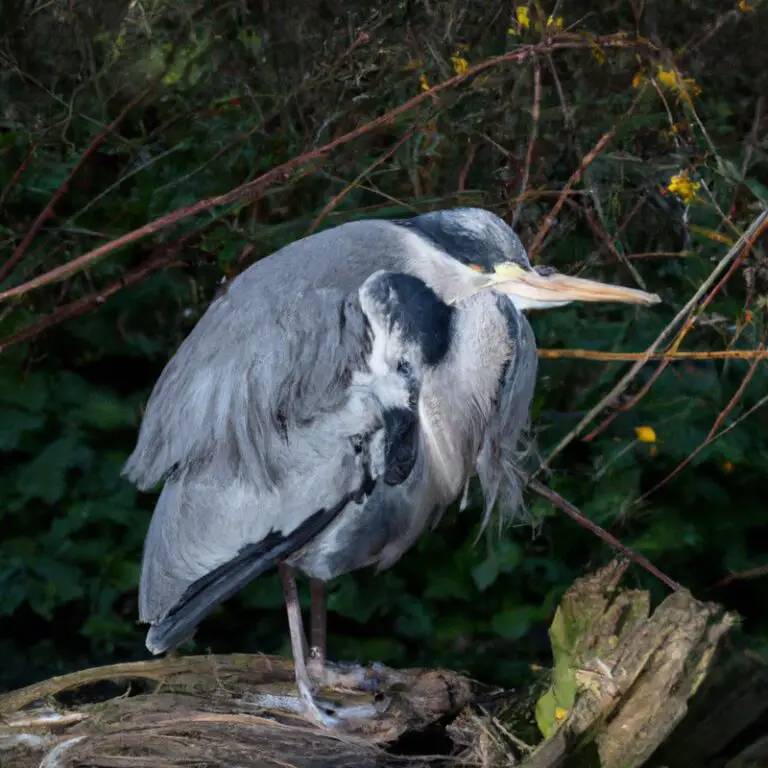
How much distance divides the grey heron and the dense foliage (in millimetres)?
542

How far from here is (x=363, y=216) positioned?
251cm

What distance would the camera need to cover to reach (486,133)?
2580mm

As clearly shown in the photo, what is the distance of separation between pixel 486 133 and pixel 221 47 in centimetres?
60

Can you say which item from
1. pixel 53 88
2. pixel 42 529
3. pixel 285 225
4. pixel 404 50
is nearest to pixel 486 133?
pixel 404 50

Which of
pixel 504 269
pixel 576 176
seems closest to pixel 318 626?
pixel 504 269

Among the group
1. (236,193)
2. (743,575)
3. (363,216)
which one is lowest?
(743,575)

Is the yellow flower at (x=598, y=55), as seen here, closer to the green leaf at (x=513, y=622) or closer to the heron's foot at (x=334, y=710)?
the green leaf at (x=513, y=622)

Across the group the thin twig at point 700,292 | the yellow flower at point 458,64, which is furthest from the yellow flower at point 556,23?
the thin twig at point 700,292

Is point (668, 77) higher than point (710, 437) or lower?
higher

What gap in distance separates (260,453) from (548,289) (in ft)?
1.64

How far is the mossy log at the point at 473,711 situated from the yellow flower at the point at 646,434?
0.44 m

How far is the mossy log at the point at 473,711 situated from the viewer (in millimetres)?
1669

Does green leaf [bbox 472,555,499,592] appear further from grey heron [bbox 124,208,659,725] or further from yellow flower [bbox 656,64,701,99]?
yellow flower [bbox 656,64,701,99]

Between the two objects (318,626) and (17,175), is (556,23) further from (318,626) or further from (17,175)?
(318,626)
